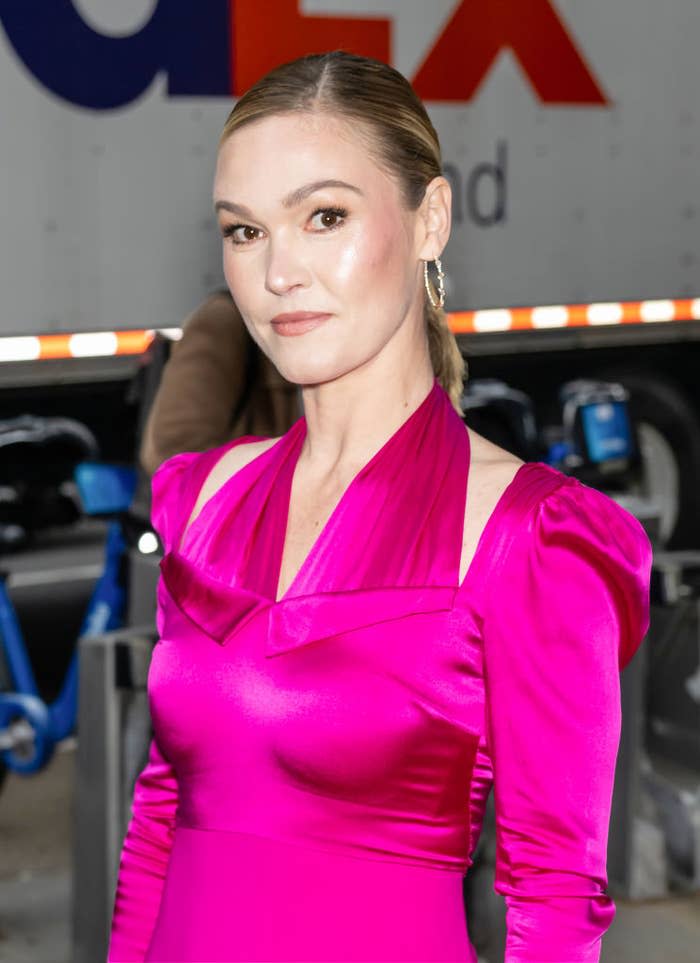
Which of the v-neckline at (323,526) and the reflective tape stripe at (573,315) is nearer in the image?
the v-neckline at (323,526)

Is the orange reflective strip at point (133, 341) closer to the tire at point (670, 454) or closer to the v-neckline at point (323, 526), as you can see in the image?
the tire at point (670, 454)

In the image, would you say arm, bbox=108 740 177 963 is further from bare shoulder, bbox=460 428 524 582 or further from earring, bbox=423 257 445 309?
earring, bbox=423 257 445 309

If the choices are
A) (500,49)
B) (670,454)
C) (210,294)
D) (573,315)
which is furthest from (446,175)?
Result: (670,454)

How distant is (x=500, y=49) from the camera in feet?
16.7

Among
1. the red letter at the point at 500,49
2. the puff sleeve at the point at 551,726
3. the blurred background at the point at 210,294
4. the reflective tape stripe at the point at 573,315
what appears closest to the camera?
the puff sleeve at the point at 551,726

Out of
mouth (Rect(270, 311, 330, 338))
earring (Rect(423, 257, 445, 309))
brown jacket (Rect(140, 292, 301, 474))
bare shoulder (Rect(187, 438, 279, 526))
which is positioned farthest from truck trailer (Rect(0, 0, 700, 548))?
mouth (Rect(270, 311, 330, 338))

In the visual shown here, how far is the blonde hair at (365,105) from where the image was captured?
145cm

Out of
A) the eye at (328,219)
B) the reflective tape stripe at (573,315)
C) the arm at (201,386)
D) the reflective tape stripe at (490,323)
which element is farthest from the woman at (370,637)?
the reflective tape stripe at (573,315)

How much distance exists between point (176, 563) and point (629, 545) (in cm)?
46

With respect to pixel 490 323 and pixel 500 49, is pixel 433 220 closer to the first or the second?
pixel 500 49

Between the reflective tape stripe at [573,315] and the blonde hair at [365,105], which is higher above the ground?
the blonde hair at [365,105]

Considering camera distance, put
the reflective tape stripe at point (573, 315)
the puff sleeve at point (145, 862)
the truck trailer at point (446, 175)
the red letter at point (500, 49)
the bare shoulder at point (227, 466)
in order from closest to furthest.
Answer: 1. the puff sleeve at point (145, 862)
2. the bare shoulder at point (227, 466)
3. the truck trailer at point (446, 175)
4. the red letter at point (500, 49)
5. the reflective tape stripe at point (573, 315)

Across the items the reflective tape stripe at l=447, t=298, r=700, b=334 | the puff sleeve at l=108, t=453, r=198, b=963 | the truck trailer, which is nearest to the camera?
the puff sleeve at l=108, t=453, r=198, b=963

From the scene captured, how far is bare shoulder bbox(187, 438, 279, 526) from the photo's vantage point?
1651 mm
